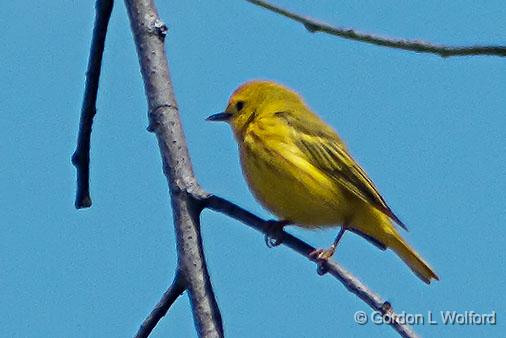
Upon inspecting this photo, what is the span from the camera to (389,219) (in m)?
5.62

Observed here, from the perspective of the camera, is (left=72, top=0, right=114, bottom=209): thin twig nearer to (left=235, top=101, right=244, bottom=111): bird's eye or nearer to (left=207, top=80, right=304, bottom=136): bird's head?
(left=207, top=80, right=304, bottom=136): bird's head

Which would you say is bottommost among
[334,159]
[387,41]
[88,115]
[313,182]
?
[387,41]

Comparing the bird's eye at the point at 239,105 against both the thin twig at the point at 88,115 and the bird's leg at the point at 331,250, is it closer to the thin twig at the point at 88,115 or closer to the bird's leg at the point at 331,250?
the bird's leg at the point at 331,250

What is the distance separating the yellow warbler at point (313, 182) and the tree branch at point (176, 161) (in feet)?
6.25

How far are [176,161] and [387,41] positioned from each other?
93cm

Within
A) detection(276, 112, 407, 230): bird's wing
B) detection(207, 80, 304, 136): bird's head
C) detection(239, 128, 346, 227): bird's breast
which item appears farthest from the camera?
detection(207, 80, 304, 136): bird's head

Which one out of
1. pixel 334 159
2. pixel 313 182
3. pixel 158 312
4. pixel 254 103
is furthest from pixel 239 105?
pixel 158 312

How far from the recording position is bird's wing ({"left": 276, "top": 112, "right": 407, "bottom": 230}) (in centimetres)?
548

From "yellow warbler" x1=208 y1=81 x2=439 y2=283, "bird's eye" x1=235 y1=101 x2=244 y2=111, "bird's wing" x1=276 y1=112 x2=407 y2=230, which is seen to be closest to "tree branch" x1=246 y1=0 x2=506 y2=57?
"yellow warbler" x1=208 y1=81 x2=439 y2=283

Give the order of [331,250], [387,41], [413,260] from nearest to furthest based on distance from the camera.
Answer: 1. [387,41]
2. [331,250]
3. [413,260]

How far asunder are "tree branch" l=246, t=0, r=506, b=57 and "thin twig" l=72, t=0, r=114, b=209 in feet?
3.12

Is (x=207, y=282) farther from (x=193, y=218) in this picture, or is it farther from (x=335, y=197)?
(x=335, y=197)

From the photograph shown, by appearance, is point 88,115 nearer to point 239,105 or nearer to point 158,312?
point 158,312

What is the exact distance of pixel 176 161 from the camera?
3195 millimetres
